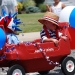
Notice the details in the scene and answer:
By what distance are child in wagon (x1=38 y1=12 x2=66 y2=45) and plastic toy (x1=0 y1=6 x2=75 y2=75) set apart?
18 centimetres

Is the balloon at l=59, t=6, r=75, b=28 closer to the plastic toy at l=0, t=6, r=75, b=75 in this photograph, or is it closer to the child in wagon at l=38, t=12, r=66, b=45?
the plastic toy at l=0, t=6, r=75, b=75

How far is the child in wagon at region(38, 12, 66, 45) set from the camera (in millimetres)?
→ 6757

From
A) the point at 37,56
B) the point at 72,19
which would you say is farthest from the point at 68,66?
the point at 72,19

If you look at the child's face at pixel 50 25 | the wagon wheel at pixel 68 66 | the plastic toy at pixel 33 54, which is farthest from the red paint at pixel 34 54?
the child's face at pixel 50 25

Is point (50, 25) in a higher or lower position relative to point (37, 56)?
higher

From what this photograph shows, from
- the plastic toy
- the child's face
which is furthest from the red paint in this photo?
the child's face

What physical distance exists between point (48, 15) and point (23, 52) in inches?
39.7

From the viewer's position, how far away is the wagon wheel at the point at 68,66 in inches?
268

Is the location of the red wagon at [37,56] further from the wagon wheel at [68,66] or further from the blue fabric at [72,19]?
the blue fabric at [72,19]

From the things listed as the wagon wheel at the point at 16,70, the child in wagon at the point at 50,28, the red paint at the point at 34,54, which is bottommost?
the wagon wheel at the point at 16,70

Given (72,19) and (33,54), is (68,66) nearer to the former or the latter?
(33,54)

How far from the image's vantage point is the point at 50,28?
6809mm

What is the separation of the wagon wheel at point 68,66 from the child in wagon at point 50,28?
0.44 m

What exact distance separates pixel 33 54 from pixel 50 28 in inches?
28.5
